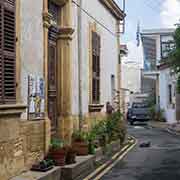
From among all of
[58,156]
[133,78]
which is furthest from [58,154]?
[133,78]

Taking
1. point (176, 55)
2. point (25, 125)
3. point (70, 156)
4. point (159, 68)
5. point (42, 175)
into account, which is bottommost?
point (42, 175)

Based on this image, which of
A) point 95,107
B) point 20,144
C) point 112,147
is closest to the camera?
point 20,144

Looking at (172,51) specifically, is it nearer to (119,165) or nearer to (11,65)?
(119,165)

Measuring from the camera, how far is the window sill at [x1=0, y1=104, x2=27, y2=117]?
8.81m

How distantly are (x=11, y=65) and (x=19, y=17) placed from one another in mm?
999

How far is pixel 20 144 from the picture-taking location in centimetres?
979

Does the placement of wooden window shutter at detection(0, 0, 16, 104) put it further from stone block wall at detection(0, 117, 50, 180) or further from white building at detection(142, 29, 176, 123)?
white building at detection(142, 29, 176, 123)

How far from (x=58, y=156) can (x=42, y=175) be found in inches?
67.0

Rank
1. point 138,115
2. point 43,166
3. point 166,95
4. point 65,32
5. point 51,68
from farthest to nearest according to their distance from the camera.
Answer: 1. point 138,115
2. point 166,95
3. point 65,32
4. point 51,68
5. point 43,166

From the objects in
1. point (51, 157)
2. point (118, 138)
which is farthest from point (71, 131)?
point (118, 138)

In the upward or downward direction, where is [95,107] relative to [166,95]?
downward

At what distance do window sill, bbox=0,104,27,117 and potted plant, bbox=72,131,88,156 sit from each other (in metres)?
3.50

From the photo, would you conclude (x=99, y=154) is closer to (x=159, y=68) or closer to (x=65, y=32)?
(x=65, y=32)

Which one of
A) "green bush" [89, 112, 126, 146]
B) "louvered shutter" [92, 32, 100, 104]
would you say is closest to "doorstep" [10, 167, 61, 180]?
"green bush" [89, 112, 126, 146]
